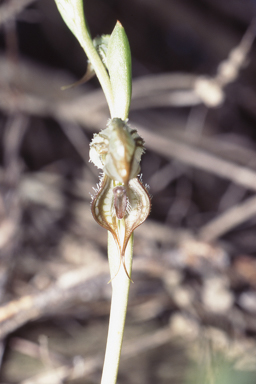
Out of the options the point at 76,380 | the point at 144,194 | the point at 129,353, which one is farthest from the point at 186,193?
the point at 144,194

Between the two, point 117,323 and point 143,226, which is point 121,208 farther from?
point 143,226

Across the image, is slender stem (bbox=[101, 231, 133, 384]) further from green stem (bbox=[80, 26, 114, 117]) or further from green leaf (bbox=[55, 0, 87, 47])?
green leaf (bbox=[55, 0, 87, 47])

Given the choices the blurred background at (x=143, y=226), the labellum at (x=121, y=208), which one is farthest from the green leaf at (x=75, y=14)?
the blurred background at (x=143, y=226)

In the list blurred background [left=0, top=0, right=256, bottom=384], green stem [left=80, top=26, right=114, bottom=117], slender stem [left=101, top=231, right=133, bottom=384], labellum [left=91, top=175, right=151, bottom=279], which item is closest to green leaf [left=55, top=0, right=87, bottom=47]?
green stem [left=80, top=26, right=114, bottom=117]

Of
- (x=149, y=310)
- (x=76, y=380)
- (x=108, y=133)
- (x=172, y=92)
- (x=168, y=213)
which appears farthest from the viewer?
(x=168, y=213)

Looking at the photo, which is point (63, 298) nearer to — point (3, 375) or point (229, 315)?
point (3, 375)

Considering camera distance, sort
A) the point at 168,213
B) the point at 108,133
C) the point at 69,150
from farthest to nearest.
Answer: the point at 69,150, the point at 168,213, the point at 108,133

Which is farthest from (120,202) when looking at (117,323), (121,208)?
(117,323)
